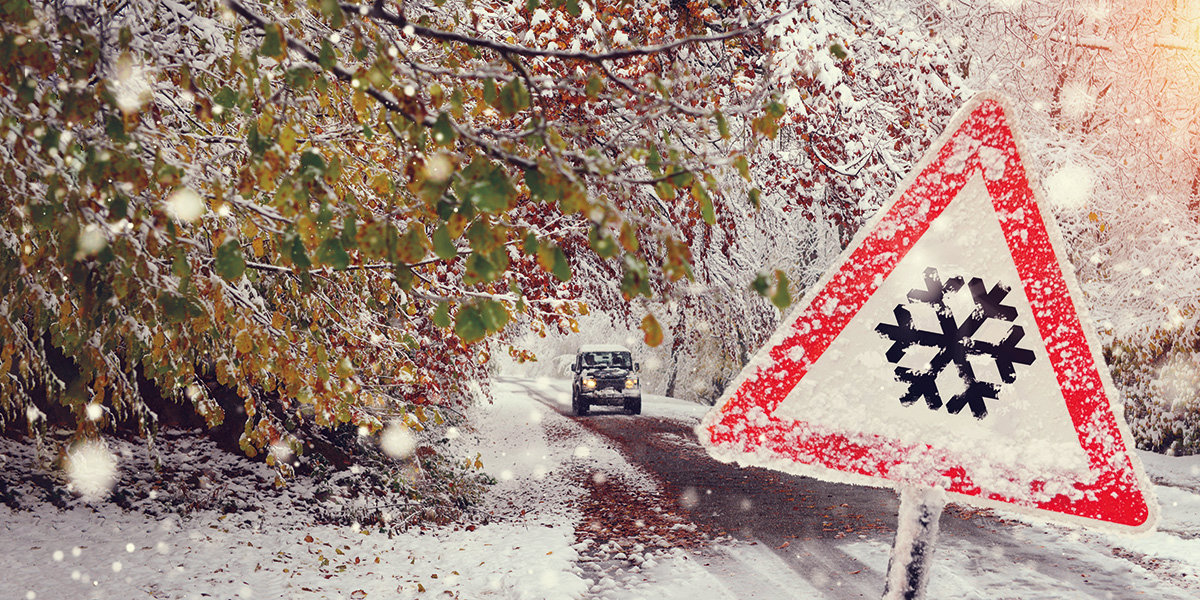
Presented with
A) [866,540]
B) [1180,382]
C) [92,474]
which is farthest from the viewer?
[1180,382]

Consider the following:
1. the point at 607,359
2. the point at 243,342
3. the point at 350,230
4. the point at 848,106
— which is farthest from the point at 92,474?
the point at 607,359

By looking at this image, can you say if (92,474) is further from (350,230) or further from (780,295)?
(780,295)

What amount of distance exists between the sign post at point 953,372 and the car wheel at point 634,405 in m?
19.0

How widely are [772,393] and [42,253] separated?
8.06ft

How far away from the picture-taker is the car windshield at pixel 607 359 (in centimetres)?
2048

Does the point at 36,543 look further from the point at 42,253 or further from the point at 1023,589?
the point at 1023,589

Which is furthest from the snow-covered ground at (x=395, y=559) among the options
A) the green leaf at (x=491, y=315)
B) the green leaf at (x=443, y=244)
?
the green leaf at (x=443, y=244)

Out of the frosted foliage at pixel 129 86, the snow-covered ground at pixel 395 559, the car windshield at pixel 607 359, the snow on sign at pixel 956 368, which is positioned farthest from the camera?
the car windshield at pixel 607 359

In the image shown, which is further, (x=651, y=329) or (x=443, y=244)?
(x=651, y=329)

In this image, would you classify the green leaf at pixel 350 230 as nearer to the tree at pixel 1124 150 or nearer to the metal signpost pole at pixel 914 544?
the metal signpost pole at pixel 914 544

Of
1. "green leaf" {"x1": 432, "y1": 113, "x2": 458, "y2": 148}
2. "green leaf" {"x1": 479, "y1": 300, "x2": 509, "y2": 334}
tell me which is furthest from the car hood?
"green leaf" {"x1": 432, "y1": 113, "x2": 458, "y2": 148}

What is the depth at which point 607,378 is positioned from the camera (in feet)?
66.7

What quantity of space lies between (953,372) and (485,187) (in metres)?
1.18

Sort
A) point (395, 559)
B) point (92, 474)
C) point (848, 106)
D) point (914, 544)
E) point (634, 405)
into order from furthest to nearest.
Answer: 1. point (634, 405)
2. point (92, 474)
3. point (395, 559)
4. point (848, 106)
5. point (914, 544)
